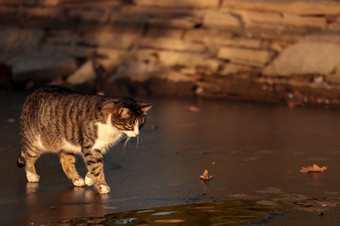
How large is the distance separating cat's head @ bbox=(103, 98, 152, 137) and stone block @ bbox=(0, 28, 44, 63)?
48.1 ft

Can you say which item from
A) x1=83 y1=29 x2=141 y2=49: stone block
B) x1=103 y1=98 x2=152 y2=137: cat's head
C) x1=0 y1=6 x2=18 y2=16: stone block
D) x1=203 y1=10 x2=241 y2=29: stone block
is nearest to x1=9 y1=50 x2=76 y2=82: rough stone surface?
x1=83 y1=29 x2=141 y2=49: stone block

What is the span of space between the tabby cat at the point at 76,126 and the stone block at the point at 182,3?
11.8 meters

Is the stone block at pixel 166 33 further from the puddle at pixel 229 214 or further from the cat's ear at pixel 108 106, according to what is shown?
the puddle at pixel 229 214

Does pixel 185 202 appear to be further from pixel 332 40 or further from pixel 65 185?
pixel 332 40

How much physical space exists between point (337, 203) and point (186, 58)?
12.4 m

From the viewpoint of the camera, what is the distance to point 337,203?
27.3ft

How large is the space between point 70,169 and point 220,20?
475 inches

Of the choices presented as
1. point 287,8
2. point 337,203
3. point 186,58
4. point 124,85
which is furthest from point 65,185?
point 287,8

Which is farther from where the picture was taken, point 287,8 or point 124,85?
point 287,8

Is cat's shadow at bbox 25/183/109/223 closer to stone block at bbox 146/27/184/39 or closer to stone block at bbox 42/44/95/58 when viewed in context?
stone block at bbox 146/27/184/39

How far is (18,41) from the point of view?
23688mm

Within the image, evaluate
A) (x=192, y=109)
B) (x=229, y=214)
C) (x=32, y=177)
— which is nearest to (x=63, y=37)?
(x=192, y=109)

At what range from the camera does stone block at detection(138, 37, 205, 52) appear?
67.9 feet

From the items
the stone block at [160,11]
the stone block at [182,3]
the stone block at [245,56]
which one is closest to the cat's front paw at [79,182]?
the stone block at [245,56]
